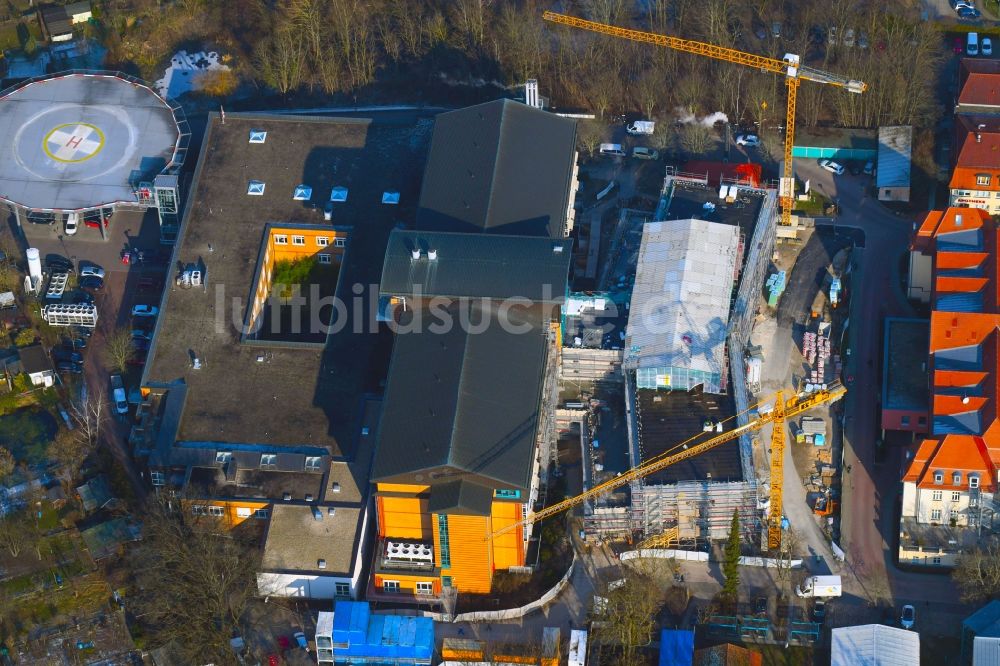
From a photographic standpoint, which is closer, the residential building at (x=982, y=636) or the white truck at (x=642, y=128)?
the residential building at (x=982, y=636)

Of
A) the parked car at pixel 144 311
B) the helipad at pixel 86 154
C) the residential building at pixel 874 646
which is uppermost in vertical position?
the helipad at pixel 86 154

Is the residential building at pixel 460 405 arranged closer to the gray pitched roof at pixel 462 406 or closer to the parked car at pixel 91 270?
the gray pitched roof at pixel 462 406

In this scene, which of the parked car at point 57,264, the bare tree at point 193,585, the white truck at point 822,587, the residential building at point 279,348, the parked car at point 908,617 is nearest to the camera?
the bare tree at point 193,585

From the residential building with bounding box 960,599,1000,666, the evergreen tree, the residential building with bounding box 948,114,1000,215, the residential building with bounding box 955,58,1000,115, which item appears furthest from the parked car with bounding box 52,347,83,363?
the residential building with bounding box 955,58,1000,115

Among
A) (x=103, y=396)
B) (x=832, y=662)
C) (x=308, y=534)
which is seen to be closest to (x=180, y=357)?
(x=103, y=396)

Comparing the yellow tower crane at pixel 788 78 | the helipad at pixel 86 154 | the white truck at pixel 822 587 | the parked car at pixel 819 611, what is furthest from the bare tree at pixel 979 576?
the helipad at pixel 86 154

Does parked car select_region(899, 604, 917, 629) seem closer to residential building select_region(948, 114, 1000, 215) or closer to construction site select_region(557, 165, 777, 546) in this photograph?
construction site select_region(557, 165, 777, 546)

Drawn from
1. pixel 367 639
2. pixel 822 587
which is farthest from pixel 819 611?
pixel 367 639
